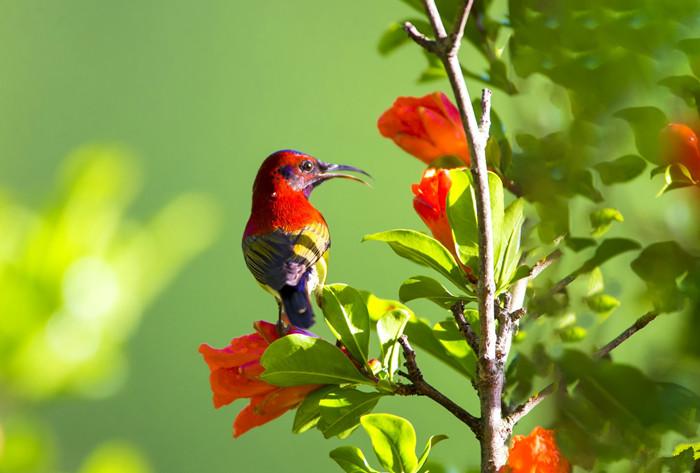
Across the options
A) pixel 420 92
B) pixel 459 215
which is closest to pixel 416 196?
pixel 459 215

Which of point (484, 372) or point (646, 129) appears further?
point (484, 372)

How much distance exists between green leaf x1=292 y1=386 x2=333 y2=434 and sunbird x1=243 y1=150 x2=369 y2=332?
27 centimetres

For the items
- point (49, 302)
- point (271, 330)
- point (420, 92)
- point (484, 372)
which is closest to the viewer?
point (49, 302)

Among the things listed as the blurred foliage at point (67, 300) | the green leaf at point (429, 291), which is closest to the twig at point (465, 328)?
the green leaf at point (429, 291)

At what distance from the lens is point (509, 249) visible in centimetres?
42

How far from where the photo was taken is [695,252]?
0.24 m

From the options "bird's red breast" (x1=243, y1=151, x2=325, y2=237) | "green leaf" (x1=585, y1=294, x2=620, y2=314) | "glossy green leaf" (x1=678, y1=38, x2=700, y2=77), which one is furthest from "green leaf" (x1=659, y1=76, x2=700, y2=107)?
"bird's red breast" (x1=243, y1=151, x2=325, y2=237)

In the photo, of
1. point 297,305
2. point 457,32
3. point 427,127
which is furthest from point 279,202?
point 457,32

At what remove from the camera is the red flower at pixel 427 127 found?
1.74 ft

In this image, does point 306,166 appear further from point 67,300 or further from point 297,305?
point 67,300

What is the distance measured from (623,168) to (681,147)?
0.05 meters

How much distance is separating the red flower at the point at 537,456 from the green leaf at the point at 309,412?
0.12m

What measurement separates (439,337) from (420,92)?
2.49 meters

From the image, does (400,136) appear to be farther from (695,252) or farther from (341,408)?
(695,252)
